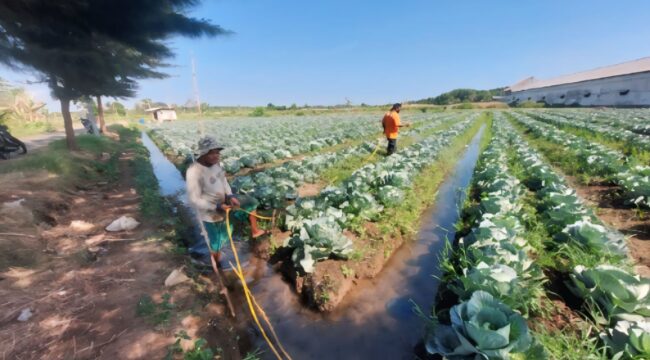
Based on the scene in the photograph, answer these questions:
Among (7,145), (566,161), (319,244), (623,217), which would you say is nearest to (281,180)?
(319,244)

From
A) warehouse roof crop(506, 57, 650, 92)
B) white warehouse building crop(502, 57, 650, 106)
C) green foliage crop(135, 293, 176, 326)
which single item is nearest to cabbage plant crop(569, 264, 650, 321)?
green foliage crop(135, 293, 176, 326)

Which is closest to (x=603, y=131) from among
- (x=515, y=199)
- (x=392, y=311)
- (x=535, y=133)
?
(x=535, y=133)

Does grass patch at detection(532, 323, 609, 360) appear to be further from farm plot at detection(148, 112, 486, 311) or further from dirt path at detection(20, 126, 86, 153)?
dirt path at detection(20, 126, 86, 153)

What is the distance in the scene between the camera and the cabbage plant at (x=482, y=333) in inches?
65.9

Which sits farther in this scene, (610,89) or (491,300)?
(610,89)

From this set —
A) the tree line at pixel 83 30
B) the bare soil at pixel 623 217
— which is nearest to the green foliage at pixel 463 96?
the bare soil at pixel 623 217

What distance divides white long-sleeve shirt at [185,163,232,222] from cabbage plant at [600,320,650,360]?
3.82 meters

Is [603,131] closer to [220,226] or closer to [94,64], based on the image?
[220,226]

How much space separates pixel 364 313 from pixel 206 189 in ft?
7.98

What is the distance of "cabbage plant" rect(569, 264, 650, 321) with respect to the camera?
201 centimetres

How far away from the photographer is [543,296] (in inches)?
105

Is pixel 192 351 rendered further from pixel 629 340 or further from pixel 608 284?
pixel 608 284

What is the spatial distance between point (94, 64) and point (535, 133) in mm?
17971

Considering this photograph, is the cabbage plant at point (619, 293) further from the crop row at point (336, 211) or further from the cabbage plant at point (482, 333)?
the crop row at point (336, 211)
